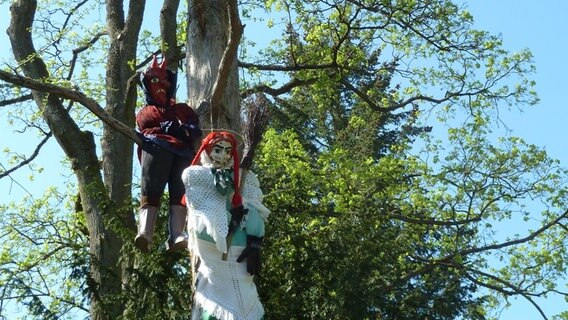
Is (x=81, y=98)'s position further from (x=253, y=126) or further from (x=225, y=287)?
(x=225, y=287)

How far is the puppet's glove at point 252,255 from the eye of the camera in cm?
865

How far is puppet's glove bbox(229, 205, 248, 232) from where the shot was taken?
28.7ft

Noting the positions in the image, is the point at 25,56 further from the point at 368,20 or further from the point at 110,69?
the point at 368,20

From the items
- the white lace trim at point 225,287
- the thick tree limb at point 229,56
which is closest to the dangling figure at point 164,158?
the thick tree limb at point 229,56

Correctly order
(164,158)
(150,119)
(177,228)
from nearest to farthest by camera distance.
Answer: (177,228)
(164,158)
(150,119)

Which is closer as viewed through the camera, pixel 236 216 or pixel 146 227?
pixel 236 216

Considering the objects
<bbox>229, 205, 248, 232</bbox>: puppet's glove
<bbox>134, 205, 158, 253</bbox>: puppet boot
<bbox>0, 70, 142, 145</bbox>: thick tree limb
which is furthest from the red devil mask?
<bbox>229, 205, 248, 232</bbox>: puppet's glove

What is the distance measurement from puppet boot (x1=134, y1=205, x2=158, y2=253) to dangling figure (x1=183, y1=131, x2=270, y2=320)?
788 mm

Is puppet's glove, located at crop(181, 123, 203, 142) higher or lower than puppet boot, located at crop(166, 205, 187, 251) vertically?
higher

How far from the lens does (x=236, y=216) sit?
8.80 meters

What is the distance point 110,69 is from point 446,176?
200 inches

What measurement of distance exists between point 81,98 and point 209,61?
1.13 meters

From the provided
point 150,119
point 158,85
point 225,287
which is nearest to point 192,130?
point 150,119

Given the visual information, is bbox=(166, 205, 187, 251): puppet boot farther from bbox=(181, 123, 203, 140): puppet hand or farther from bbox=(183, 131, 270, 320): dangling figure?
bbox=(181, 123, 203, 140): puppet hand
